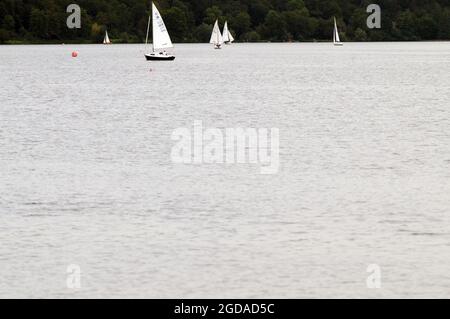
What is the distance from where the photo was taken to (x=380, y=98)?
10806 centimetres

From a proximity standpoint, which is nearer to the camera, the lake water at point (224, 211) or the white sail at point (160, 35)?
the lake water at point (224, 211)

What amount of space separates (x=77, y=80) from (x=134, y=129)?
8285cm

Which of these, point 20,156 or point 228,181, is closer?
point 228,181

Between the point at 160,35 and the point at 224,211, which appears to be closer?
the point at 224,211

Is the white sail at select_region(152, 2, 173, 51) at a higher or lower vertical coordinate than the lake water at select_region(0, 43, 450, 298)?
higher

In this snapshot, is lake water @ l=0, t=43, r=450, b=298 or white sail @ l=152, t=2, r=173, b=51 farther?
white sail @ l=152, t=2, r=173, b=51

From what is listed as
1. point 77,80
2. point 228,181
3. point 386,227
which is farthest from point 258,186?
point 77,80

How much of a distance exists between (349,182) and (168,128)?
2796cm

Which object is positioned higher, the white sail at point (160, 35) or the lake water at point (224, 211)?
the white sail at point (160, 35)

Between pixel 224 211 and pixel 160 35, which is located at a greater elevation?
pixel 160 35
